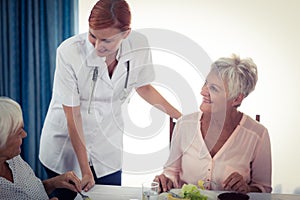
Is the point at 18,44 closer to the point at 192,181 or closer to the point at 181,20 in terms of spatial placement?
the point at 181,20

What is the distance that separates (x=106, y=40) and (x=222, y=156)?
619 mm

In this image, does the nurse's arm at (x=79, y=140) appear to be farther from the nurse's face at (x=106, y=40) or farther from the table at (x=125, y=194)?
the nurse's face at (x=106, y=40)

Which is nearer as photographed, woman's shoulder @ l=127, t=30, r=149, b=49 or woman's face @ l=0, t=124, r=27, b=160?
woman's face @ l=0, t=124, r=27, b=160

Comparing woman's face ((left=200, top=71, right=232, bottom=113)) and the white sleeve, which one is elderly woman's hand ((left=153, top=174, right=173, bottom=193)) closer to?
woman's face ((left=200, top=71, right=232, bottom=113))

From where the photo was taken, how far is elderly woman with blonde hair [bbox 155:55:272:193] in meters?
1.65

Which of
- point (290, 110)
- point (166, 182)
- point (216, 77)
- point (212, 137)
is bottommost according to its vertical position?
point (166, 182)

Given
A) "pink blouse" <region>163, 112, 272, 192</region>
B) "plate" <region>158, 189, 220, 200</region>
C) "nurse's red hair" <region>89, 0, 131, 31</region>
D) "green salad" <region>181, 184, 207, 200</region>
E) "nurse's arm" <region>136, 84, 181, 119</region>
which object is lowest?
"plate" <region>158, 189, 220, 200</region>

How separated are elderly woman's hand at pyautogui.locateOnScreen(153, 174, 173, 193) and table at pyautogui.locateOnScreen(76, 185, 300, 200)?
3.4 inches

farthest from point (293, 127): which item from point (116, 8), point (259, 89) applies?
point (116, 8)

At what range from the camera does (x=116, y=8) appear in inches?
64.0

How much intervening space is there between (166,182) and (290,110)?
0.55m

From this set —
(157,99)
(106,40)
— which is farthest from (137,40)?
(157,99)

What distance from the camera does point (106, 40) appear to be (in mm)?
1653

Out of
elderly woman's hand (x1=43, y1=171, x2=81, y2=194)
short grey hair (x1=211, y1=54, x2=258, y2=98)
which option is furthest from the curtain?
short grey hair (x1=211, y1=54, x2=258, y2=98)
